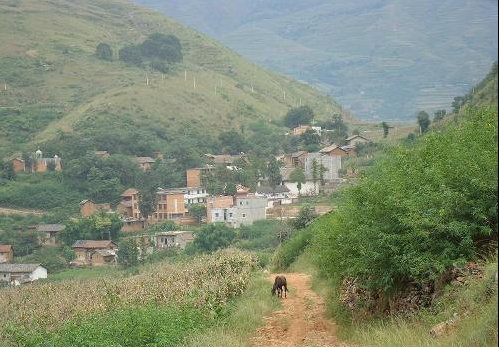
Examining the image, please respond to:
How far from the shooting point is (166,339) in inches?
474

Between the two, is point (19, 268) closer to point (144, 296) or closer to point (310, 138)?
point (144, 296)

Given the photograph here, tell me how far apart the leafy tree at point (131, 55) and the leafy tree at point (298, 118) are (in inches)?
1051

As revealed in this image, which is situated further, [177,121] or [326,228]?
[177,121]

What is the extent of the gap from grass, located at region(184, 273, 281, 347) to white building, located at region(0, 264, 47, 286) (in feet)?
93.7

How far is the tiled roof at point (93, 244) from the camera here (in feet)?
166

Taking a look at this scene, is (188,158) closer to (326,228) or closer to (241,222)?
(241,222)

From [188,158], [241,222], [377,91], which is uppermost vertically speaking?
[377,91]

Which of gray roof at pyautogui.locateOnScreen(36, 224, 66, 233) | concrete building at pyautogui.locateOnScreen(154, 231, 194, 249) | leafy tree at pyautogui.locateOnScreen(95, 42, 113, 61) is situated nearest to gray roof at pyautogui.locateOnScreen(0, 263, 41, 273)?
gray roof at pyautogui.locateOnScreen(36, 224, 66, 233)

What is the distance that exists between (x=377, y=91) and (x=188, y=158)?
394ft

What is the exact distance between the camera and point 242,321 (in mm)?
13961

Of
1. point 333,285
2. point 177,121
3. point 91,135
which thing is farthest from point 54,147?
point 333,285

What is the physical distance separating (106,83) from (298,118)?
86.8ft

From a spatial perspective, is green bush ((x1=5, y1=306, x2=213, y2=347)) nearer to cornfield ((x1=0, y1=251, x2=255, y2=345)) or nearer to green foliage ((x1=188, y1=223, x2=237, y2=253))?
cornfield ((x1=0, y1=251, x2=255, y2=345))

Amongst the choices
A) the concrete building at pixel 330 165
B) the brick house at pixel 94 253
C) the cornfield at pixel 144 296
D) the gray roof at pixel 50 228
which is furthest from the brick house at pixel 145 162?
the cornfield at pixel 144 296
